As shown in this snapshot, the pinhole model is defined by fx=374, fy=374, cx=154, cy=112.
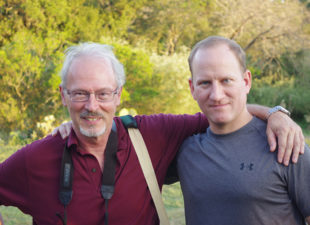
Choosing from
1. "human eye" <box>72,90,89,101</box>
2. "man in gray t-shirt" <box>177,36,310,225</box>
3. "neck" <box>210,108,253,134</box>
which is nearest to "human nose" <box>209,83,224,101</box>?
"man in gray t-shirt" <box>177,36,310,225</box>

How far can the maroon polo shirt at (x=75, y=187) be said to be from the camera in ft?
7.89

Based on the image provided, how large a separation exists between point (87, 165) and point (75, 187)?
0.54 ft

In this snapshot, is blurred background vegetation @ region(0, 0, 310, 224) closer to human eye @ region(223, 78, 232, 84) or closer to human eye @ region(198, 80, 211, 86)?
human eye @ region(198, 80, 211, 86)

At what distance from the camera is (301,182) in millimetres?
1963

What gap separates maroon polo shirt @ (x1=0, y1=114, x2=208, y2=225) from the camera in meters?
2.40

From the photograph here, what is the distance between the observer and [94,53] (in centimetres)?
269

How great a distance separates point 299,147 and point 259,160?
23cm

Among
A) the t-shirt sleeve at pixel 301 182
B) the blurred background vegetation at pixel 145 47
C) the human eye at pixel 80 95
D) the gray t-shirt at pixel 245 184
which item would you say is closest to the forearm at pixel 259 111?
the gray t-shirt at pixel 245 184

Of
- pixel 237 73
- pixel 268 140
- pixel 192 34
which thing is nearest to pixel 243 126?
pixel 268 140

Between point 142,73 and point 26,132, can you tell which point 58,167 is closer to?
point 26,132

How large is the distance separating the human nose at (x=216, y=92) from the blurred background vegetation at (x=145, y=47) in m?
6.75

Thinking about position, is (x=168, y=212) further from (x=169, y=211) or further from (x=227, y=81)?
A: (x=227, y=81)

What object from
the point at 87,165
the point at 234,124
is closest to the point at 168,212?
the point at 87,165

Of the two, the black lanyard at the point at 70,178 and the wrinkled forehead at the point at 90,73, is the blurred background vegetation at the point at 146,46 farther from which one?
the black lanyard at the point at 70,178
